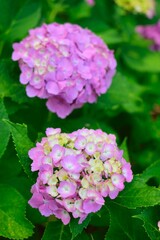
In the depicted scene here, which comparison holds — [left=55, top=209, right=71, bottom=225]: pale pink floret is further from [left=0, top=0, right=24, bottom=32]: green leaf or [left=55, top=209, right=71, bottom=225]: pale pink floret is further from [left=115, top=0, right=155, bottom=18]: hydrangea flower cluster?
[left=115, top=0, right=155, bottom=18]: hydrangea flower cluster

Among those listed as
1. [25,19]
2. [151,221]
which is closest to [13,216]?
[151,221]

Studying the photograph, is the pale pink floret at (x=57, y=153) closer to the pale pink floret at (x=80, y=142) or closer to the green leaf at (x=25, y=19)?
the pale pink floret at (x=80, y=142)

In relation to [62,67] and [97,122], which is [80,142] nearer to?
[62,67]

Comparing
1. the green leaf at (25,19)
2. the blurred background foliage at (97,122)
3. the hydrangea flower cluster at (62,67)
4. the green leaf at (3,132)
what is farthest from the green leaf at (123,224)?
the green leaf at (25,19)

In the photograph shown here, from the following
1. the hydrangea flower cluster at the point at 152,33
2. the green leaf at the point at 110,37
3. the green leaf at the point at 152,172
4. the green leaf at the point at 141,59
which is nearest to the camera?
the green leaf at the point at 152,172

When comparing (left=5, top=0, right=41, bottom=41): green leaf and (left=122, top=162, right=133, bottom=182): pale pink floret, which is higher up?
(left=5, top=0, right=41, bottom=41): green leaf

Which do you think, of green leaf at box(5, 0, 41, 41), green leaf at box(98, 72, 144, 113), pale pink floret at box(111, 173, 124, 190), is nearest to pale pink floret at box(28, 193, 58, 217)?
pale pink floret at box(111, 173, 124, 190)

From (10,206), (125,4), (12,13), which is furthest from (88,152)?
(125,4)

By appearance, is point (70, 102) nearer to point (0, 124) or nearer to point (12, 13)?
point (0, 124)
